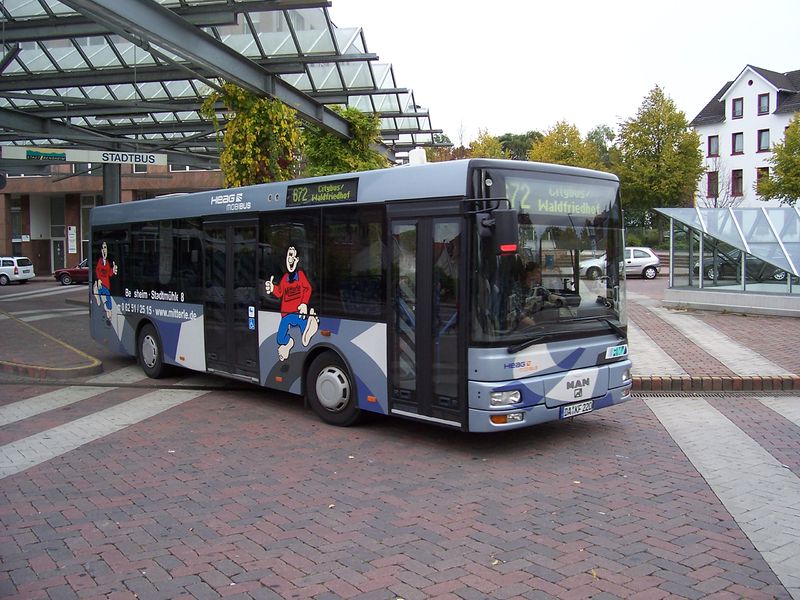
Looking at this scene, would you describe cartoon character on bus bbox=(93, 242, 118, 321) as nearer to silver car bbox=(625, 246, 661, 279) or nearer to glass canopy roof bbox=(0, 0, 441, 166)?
glass canopy roof bbox=(0, 0, 441, 166)

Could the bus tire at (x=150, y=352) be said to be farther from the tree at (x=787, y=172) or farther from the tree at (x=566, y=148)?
the tree at (x=566, y=148)

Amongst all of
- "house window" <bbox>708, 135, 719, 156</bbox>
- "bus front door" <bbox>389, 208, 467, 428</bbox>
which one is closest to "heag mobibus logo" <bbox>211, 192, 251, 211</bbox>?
"bus front door" <bbox>389, 208, 467, 428</bbox>

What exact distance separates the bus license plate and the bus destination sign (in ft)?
10.2

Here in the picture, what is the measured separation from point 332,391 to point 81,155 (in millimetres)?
11890

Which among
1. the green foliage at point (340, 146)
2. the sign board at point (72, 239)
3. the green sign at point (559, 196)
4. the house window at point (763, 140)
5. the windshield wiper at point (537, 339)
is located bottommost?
the windshield wiper at point (537, 339)

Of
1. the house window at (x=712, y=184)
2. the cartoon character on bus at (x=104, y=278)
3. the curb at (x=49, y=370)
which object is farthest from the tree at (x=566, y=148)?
the curb at (x=49, y=370)

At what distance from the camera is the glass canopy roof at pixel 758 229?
58.7ft

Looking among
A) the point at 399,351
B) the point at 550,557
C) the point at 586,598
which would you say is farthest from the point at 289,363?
the point at 586,598

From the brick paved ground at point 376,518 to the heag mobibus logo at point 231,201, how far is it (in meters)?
3.03

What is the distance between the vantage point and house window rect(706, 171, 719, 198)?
55.9m

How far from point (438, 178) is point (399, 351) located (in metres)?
1.75

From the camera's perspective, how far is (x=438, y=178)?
7090 millimetres

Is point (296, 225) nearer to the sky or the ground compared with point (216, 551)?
nearer to the sky

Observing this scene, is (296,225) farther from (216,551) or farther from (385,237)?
(216,551)
